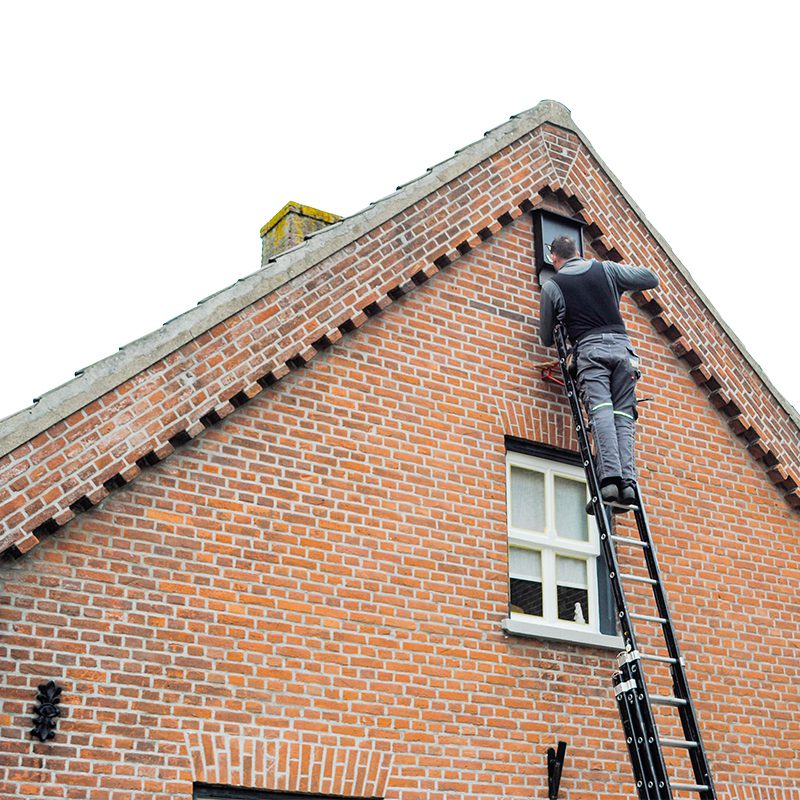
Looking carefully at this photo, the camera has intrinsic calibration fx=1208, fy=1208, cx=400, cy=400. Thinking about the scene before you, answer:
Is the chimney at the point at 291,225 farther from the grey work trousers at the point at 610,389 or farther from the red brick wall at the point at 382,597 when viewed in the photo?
the grey work trousers at the point at 610,389

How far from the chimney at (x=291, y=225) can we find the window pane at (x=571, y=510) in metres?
3.59

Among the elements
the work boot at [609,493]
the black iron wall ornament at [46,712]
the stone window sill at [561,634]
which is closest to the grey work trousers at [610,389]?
the work boot at [609,493]

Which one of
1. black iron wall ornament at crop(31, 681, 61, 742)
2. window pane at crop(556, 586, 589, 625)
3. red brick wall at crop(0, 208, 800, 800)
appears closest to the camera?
black iron wall ornament at crop(31, 681, 61, 742)

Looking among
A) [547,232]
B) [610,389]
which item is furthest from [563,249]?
[610,389]

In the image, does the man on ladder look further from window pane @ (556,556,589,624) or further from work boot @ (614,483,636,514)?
window pane @ (556,556,589,624)

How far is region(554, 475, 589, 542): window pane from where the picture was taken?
9812 mm

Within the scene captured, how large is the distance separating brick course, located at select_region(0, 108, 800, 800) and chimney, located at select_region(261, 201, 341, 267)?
2.11m

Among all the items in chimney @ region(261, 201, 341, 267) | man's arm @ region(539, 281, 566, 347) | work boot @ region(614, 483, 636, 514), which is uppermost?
chimney @ region(261, 201, 341, 267)

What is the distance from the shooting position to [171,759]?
742 cm

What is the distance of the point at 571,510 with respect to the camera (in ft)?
32.5

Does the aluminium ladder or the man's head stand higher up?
the man's head

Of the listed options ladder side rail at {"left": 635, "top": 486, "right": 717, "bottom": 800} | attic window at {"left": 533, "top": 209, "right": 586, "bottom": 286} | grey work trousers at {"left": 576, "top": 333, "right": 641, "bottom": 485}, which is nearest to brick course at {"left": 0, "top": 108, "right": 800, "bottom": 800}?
attic window at {"left": 533, "top": 209, "right": 586, "bottom": 286}

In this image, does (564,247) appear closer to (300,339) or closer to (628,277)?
(628,277)

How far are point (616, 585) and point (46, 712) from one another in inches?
144
